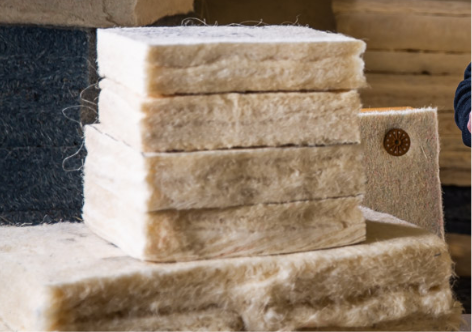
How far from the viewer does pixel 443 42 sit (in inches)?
186

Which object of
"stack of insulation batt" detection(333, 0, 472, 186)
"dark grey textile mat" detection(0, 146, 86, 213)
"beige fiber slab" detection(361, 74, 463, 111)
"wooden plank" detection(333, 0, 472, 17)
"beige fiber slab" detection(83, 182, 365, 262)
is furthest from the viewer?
"beige fiber slab" detection(361, 74, 463, 111)

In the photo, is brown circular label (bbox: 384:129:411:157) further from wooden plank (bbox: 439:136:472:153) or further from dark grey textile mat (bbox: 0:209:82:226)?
wooden plank (bbox: 439:136:472:153)

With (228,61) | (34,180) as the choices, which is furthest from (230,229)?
(34,180)

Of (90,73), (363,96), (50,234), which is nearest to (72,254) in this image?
(50,234)

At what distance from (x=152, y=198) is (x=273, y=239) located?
0.26m

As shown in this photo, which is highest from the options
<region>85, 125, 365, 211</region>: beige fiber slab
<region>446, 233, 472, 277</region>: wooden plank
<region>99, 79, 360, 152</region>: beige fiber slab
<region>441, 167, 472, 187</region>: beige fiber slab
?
<region>99, 79, 360, 152</region>: beige fiber slab

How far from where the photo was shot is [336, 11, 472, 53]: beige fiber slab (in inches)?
179

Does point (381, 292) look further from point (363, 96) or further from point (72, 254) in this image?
point (363, 96)

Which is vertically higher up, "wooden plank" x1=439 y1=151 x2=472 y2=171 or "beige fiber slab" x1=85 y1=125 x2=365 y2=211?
"beige fiber slab" x1=85 y1=125 x2=365 y2=211

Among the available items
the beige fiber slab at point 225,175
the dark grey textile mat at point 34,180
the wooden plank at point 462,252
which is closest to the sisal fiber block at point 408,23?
the wooden plank at point 462,252

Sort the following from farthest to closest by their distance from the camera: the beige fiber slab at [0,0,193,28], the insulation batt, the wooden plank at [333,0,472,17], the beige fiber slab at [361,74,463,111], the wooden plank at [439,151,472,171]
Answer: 1. the wooden plank at [439,151,472,171]
2. the beige fiber slab at [361,74,463,111]
3. the wooden plank at [333,0,472,17]
4. the beige fiber slab at [0,0,193,28]
5. the insulation batt

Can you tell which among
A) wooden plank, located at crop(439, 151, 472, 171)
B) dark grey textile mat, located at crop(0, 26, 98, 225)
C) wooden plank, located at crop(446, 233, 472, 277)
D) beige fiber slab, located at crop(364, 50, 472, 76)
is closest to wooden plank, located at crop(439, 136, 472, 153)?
wooden plank, located at crop(439, 151, 472, 171)

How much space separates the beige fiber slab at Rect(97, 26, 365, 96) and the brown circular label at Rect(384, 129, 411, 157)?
Result: 1085 mm

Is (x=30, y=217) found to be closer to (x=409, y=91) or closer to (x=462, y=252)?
(x=409, y=91)
